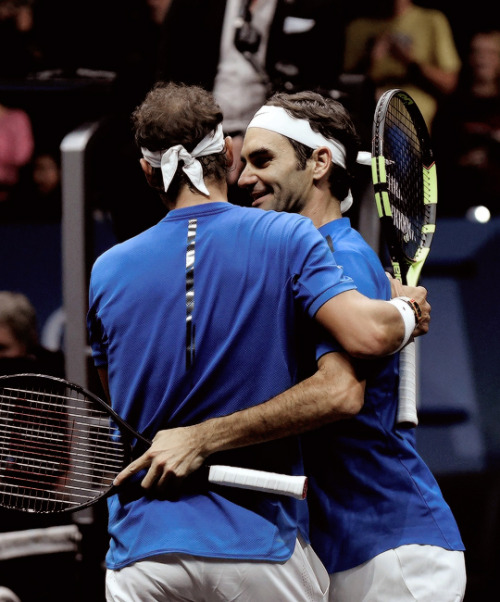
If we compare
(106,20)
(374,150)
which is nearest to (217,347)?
(374,150)

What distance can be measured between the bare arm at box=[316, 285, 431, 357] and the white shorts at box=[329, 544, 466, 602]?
53 cm

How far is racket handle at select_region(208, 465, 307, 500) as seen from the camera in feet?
6.68

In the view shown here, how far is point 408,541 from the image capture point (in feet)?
7.66

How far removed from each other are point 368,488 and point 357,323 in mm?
489

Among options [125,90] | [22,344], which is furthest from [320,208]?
[22,344]

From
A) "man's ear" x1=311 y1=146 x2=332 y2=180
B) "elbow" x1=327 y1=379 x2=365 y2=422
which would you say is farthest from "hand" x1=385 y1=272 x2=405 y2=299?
"elbow" x1=327 y1=379 x2=365 y2=422

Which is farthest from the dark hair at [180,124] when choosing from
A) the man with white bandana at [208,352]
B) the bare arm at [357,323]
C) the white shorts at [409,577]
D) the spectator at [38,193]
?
the spectator at [38,193]

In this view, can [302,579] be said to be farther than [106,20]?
No

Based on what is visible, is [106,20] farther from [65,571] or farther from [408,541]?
[408,541]

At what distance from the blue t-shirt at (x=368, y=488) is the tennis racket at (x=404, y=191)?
0.08 m

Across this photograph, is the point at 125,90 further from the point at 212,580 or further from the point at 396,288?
the point at 212,580

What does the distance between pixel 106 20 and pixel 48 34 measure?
1.34 feet

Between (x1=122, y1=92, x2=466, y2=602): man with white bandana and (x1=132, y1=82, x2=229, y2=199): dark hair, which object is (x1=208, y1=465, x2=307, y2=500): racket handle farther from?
(x1=132, y1=82, x2=229, y2=199): dark hair

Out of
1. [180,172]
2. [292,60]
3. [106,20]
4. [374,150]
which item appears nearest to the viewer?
[180,172]
